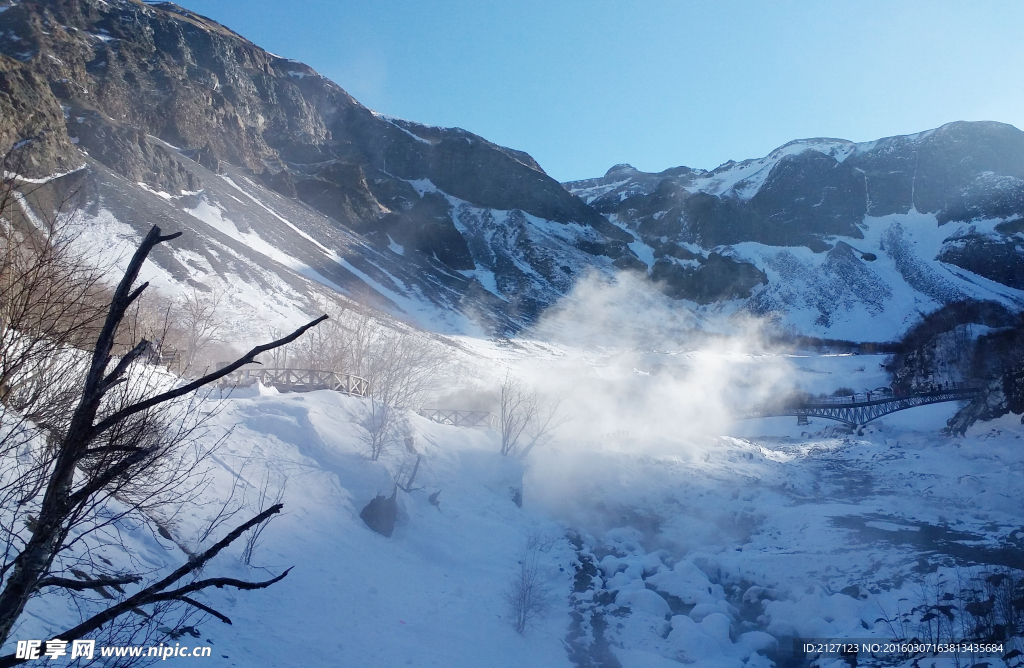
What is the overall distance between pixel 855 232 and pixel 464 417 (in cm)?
10461

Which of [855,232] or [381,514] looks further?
→ [855,232]

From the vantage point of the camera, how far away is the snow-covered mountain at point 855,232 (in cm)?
8725

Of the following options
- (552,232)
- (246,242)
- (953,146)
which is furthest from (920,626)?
(953,146)

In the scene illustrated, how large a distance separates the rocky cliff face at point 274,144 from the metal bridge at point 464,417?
33.6 meters

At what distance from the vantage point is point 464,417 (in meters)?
25.9

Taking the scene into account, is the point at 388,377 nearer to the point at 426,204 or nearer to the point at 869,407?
the point at 869,407

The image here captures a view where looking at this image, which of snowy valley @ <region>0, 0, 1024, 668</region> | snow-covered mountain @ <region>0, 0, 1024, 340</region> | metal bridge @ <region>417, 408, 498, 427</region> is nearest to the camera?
snowy valley @ <region>0, 0, 1024, 668</region>

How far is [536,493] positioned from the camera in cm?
2089

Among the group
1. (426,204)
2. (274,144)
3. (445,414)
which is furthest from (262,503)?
(274,144)

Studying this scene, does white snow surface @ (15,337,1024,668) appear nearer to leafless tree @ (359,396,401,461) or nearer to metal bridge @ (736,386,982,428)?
leafless tree @ (359,396,401,461)

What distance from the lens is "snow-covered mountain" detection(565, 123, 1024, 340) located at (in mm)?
87250

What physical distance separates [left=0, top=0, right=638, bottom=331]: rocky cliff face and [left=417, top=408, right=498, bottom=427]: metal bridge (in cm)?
3355

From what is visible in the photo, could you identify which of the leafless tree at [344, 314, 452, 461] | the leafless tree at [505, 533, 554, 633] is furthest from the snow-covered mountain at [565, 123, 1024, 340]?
the leafless tree at [505, 533, 554, 633]

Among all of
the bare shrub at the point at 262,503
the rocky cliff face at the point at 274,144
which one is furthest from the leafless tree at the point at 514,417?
the rocky cliff face at the point at 274,144
